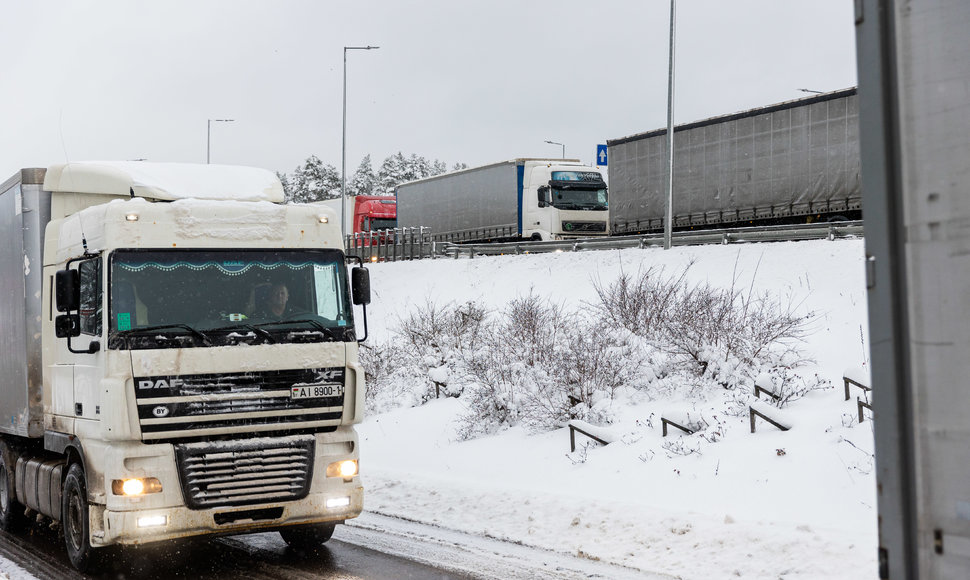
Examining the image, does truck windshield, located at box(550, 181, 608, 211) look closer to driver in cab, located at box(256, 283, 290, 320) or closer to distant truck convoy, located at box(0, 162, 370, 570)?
distant truck convoy, located at box(0, 162, 370, 570)

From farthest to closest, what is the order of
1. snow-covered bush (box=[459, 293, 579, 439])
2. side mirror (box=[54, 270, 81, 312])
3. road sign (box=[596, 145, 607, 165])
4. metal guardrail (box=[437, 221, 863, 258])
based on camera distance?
road sign (box=[596, 145, 607, 165]) → metal guardrail (box=[437, 221, 863, 258]) → snow-covered bush (box=[459, 293, 579, 439]) → side mirror (box=[54, 270, 81, 312])

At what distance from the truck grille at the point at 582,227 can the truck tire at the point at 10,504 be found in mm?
27590

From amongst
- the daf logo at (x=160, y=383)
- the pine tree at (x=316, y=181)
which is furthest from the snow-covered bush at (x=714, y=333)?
the pine tree at (x=316, y=181)

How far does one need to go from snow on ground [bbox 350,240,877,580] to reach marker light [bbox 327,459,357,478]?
1.74 m

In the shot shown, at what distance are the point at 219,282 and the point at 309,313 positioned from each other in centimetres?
82

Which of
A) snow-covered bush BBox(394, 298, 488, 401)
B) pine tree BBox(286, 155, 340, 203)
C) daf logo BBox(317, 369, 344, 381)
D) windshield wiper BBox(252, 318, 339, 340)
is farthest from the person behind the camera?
pine tree BBox(286, 155, 340, 203)

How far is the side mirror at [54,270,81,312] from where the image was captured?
8.45m

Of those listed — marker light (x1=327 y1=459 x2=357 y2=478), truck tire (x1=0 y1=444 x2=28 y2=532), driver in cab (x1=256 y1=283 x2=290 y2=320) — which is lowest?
truck tire (x1=0 y1=444 x2=28 y2=532)

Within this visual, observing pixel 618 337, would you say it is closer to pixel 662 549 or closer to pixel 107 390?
pixel 662 549

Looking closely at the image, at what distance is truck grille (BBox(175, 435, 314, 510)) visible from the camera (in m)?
8.23

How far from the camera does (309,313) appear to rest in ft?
29.3

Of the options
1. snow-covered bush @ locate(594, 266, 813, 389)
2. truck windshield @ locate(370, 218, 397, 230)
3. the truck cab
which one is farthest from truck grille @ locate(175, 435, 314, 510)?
truck windshield @ locate(370, 218, 397, 230)

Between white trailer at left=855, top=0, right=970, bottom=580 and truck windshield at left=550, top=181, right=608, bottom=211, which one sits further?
truck windshield at left=550, top=181, right=608, bottom=211

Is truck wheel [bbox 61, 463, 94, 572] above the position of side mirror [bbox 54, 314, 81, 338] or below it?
below
